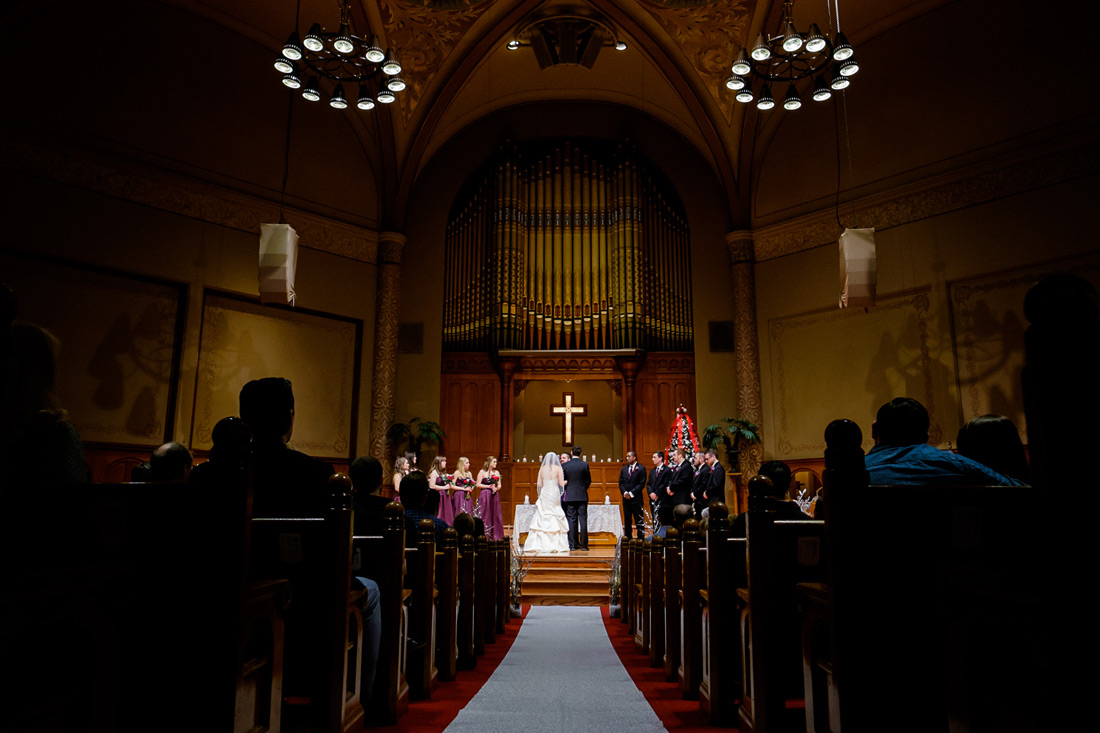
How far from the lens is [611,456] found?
12.6 metres

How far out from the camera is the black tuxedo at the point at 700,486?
7145mm

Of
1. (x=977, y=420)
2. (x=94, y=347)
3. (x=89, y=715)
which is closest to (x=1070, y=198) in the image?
(x=977, y=420)

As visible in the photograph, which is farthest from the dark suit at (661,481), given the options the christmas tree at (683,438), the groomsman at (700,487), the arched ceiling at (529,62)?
the arched ceiling at (529,62)

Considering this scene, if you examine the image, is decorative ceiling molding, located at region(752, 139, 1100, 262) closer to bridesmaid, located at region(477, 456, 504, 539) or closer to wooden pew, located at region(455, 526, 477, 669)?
bridesmaid, located at region(477, 456, 504, 539)

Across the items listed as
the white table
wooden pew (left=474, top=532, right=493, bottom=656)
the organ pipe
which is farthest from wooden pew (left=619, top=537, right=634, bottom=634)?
the organ pipe

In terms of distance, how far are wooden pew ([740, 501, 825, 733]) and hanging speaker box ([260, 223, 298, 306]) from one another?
6.44 metres

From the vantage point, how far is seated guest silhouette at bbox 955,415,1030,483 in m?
2.51

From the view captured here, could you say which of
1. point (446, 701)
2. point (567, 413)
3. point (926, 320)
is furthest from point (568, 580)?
point (926, 320)

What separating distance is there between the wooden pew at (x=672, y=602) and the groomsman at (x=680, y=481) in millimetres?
3650

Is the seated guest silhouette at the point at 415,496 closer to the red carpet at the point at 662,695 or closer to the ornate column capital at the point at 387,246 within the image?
the red carpet at the point at 662,695

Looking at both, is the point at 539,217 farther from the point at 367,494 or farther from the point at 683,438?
the point at 367,494

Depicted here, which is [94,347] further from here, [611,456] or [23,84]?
[611,456]

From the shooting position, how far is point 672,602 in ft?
12.0

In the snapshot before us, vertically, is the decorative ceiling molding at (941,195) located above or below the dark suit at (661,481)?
above
